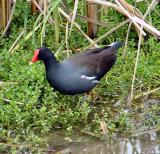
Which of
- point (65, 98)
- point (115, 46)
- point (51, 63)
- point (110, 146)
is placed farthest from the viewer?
point (115, 46)

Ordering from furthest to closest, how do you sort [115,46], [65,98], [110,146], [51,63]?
[115,46]
[65,98]
[51,63]
[110,146]

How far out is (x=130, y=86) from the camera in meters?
5.74

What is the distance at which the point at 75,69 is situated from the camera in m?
5.36

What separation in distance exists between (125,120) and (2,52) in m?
1.64

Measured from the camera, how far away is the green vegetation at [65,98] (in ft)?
16.4

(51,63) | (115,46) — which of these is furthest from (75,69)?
(115,46)

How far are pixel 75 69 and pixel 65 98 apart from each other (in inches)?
12.2

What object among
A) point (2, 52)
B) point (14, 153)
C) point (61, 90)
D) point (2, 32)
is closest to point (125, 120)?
point (61, 90)

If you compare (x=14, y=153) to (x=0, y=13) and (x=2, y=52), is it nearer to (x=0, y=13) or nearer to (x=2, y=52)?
(x=2, y=52)

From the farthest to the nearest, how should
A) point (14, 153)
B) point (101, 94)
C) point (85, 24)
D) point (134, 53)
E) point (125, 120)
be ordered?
point (85, 24) → point (134, 53) → point (101, 94) → point (125, 120) → point (14, 153)

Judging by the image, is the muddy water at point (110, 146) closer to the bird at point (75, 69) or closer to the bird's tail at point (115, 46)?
the bird at point (75, 69)

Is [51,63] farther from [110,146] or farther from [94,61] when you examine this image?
[110,146]

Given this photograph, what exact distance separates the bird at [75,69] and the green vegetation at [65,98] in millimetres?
147

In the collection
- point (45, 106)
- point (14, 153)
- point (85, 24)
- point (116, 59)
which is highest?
point (85, 24)
